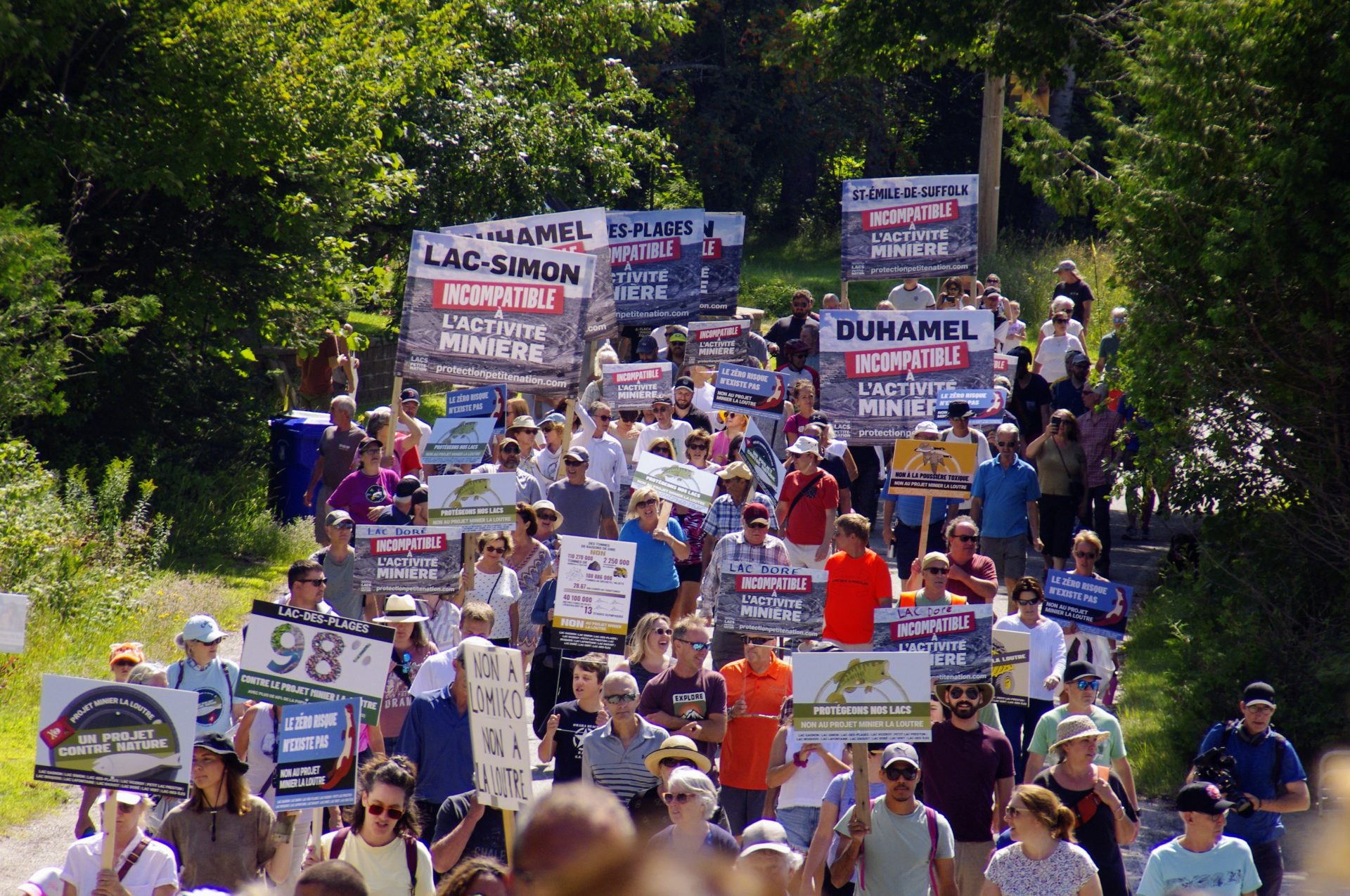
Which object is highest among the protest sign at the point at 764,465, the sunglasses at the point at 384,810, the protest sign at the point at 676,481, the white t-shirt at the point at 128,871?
the protest sign at the point at 764,465

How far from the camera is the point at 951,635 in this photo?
8.73 metres

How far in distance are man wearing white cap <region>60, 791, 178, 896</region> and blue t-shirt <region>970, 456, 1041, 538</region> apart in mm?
8391

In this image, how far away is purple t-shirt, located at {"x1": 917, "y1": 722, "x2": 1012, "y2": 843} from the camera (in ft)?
25.9

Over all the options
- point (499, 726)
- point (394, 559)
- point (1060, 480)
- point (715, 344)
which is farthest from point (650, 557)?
point (715, 344)

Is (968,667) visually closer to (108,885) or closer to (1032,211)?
(108,885)

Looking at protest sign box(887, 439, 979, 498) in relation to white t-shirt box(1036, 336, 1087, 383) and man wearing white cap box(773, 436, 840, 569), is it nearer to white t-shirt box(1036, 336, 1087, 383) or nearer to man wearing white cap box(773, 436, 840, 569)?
man wearing white cap box(773, 436, 840, 569)

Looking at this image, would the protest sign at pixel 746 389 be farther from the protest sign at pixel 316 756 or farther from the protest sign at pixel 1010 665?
the protest sign at pixel 316 756

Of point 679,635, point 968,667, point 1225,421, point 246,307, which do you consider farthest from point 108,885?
point 246,307

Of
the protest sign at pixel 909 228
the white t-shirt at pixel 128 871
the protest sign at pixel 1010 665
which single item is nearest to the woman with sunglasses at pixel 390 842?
the white t-shirt at pixel 128 871

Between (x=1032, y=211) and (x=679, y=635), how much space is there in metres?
31.5

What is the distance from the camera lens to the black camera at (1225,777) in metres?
7.96

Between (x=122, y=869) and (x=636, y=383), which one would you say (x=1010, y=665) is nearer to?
(x=122, y=869)

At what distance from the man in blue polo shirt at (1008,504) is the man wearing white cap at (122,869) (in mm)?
8482

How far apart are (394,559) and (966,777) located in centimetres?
432
